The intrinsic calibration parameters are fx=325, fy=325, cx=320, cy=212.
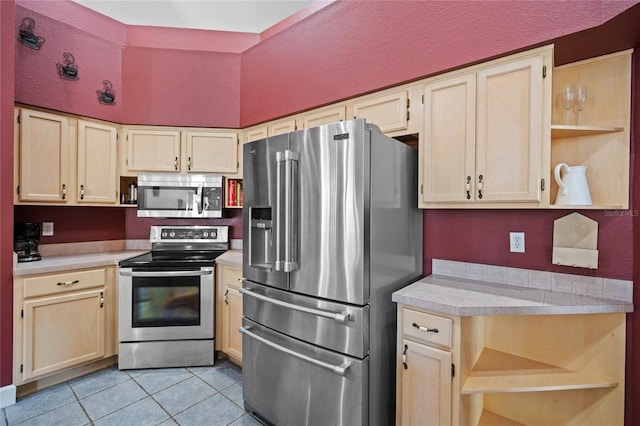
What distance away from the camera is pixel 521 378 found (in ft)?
5.65

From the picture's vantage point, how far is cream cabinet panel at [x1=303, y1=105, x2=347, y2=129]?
2.52 meters

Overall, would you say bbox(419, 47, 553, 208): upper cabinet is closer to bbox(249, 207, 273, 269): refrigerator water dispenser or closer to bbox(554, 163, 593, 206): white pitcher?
bbox(554, 163, 593, 206): white pitcher

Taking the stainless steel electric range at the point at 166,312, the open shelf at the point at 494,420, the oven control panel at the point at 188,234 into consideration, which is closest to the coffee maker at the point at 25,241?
the stainless steel electric range at the point at 166,312

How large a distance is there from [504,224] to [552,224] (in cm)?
25

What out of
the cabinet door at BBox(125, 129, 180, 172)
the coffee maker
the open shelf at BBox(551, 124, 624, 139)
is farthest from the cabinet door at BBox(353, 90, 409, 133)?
the coffee maker

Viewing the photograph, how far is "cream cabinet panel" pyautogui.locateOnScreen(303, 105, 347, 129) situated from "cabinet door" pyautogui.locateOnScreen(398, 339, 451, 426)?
167 cm

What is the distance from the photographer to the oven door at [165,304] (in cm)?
275

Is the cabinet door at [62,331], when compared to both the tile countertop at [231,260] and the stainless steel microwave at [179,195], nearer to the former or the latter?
the stainless steel microwave at [179,195]

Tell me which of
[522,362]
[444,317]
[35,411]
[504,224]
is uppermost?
[504,224]

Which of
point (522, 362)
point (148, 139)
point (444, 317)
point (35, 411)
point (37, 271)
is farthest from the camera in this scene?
point (148, 139)

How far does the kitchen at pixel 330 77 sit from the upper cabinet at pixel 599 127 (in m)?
0.07

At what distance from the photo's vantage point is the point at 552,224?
6.26 feet

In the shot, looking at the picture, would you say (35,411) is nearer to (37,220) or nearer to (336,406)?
(37,220)

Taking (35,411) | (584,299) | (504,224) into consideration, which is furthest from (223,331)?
(584,299)
